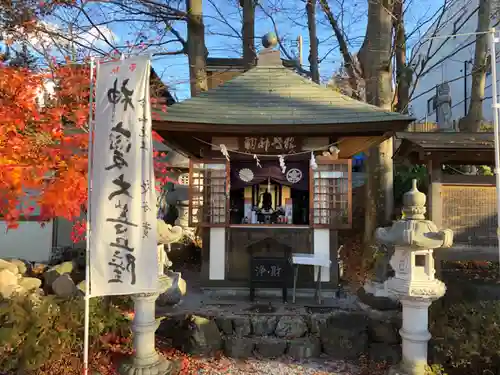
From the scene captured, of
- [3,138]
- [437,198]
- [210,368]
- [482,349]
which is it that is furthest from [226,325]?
[3,138]

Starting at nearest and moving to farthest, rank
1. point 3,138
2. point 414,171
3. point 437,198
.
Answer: point 437,198
point 3,138
point 414,171

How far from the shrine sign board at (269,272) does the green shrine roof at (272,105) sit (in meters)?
2.75

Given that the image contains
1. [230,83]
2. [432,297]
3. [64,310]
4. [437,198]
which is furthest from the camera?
[230,83]

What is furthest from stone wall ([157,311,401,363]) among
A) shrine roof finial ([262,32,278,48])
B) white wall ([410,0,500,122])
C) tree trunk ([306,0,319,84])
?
white wall ([410,0,500,122])

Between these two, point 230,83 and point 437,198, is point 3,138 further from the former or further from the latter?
point 437,198

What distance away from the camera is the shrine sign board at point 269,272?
7.25 meters

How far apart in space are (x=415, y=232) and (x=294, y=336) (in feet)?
9.17

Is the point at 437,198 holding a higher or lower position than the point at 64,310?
higher

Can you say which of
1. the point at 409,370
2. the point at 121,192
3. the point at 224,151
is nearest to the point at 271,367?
the point at 409,370

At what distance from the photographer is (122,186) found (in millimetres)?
4027

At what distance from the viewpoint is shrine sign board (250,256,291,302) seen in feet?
23.8

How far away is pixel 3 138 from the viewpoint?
691 cm

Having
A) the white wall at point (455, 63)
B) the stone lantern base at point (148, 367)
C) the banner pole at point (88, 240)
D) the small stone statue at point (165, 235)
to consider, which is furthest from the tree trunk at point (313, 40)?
the stone lantern base at point (148, 367)

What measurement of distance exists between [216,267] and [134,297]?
10.4ft
